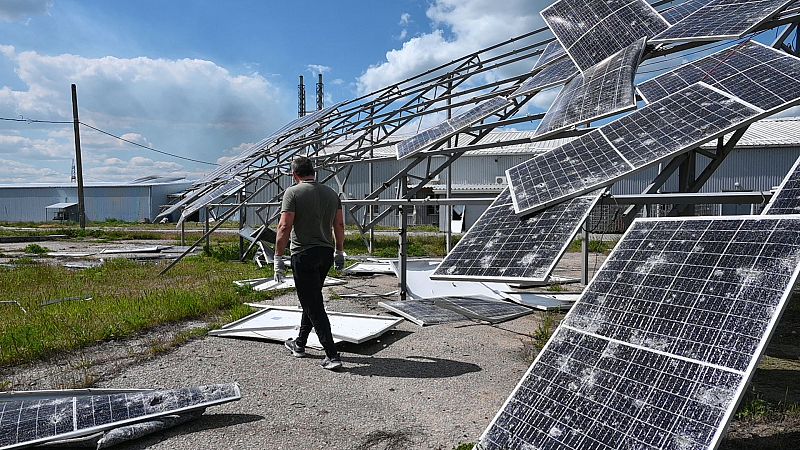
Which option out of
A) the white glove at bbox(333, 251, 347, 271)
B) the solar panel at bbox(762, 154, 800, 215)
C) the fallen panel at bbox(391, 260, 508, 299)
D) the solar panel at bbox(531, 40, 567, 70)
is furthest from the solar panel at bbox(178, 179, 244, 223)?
the solar panel at bbox(762, 154, 800, 215)

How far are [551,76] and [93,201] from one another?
54.1m

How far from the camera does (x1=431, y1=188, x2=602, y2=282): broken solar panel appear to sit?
429cm

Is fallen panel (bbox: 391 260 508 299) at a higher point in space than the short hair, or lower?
lower

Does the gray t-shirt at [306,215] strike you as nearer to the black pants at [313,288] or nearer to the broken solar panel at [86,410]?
the black pants at [313,288]

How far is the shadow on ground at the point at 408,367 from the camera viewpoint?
17.1 ft

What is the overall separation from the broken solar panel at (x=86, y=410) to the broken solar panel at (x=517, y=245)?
219 cm

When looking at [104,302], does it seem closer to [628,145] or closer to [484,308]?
[484,308]

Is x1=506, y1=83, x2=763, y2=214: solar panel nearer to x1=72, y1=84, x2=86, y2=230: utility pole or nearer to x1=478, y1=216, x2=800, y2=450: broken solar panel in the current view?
x1=478, y1=216, x2=800, y2=450: broken solar panel

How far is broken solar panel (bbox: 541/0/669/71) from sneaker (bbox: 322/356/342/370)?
5.79 m

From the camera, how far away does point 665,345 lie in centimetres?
295

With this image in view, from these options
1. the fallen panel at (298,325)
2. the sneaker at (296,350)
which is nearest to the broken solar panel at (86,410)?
the sneaker at (296,350)

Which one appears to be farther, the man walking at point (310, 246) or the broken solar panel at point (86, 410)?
the man walking at point (310, 246)

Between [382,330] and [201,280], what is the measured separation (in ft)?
21.0

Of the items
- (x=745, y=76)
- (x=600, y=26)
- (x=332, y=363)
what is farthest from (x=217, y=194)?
(x=745, y=76)
